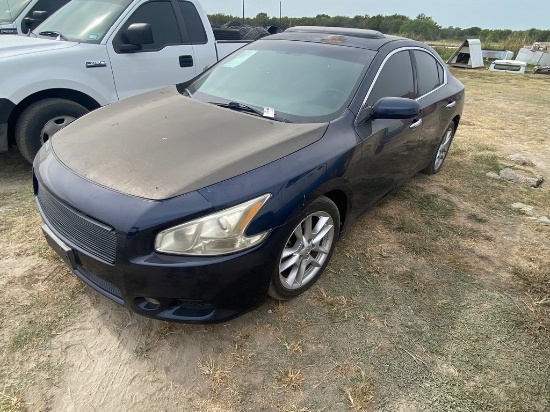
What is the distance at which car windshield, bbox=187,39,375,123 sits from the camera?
2730 mm

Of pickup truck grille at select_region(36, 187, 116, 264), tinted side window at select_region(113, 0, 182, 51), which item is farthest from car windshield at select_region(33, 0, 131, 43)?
pickup truck grille at select_region(36, 187, 116, 264)

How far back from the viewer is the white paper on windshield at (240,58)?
11.1ft

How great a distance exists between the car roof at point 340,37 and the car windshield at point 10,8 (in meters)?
4.50

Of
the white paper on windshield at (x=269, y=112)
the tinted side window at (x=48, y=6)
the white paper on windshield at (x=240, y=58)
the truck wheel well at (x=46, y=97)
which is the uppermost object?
the tinted side window at (x=48, y=6)

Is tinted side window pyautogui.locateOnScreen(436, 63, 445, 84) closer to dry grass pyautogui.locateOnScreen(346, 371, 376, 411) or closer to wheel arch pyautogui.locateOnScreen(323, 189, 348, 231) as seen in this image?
wheel arch pyautogui.locateOnScreen(323, 189, 348, 231)

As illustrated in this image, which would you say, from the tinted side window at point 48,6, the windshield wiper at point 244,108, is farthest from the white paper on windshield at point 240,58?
the tinted side window at point 48,6

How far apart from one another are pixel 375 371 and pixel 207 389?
2.95ft

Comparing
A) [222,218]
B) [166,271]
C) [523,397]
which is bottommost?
[523,397]

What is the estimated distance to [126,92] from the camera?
14.6ft

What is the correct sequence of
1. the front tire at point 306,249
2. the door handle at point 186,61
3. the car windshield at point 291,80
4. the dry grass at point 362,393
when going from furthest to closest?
the door handle at point 186,61
the car windshield at point 291,80
the front tire at point 306,249
the dry grass at point 362,393

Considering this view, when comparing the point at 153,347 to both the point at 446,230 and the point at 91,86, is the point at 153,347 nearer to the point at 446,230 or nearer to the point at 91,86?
the point at 446,230

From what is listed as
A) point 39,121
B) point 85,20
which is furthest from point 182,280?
point 85,20

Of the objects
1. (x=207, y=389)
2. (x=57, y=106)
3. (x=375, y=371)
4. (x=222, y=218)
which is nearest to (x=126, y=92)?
(x=57, y=106)

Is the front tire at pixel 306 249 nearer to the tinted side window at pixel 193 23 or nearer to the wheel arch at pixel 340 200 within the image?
the wheel arch at pixel 340 200
